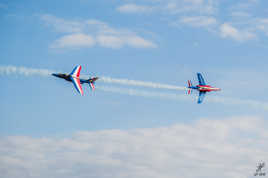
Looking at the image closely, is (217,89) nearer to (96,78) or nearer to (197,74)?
(197,74)

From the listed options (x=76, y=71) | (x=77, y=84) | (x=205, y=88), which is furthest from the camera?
(x=205, y=88)

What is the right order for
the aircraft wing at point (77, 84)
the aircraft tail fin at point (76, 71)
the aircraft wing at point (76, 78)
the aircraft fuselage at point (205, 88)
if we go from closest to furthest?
the aircraft wing at point (77, 84)
the aircraft wing at point (76, 78)
the aircraft tail fin at point (76, 71)
the aircraft fuselage at point (205, 88)

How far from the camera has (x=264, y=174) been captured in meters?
121

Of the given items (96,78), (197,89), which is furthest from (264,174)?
(96,78)

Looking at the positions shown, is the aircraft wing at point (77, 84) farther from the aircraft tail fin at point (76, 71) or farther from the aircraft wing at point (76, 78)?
the aircraft tail fin at point (76, 71)

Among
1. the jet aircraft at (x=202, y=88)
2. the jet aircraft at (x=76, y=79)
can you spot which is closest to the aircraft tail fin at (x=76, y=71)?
the jet aircraft at (x=76, y=79)

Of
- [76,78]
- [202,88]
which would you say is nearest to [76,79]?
[76,78]

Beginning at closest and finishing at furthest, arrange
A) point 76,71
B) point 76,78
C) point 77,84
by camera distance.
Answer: point 77,84
point 76,78
point 76,71

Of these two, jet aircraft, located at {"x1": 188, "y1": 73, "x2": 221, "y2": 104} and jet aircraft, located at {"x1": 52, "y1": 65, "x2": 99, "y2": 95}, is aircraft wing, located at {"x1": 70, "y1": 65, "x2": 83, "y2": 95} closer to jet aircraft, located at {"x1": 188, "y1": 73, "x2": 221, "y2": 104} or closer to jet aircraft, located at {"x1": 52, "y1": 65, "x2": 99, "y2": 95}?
jet aircraft, located at {"x1": 52, "y1": 65, "x2": 99, "y2": 95}

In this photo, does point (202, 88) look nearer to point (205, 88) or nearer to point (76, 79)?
point (205, 88)

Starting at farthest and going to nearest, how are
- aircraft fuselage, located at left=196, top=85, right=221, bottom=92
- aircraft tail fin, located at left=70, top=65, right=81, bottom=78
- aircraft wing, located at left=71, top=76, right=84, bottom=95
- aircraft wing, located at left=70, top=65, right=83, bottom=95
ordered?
aircraft fuselage, located at left=196, top=85, right=221, bottom=92, aircraft tail fin, located at left=70, top=65, right=81, bottom=78, aircraft wing, located at left=70, top=65, right=83, bottom=95, aircraft wing, located at left=71, top=76, right=84, bottom=95

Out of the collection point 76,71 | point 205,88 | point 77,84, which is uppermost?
point 76,71

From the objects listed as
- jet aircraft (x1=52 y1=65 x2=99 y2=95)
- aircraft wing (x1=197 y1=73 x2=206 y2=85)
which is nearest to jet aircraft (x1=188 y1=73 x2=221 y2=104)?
aircraft wing (x1=197 y1=73 x2=206 y2=85)

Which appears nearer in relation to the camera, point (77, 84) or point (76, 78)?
point (77, 84)
